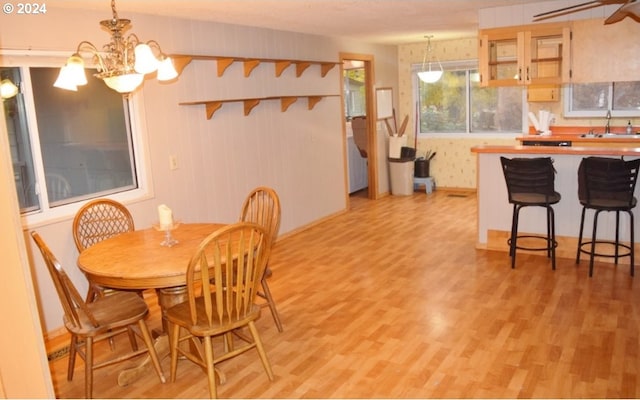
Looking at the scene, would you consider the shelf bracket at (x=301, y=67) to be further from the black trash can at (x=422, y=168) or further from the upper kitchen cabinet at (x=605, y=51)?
the black trash can at (x=422, y=168)

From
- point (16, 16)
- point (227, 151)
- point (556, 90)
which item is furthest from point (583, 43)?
point (16, 16)

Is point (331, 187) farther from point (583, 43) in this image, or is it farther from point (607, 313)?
point (607, 313)

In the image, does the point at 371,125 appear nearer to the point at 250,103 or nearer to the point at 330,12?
the point at 250,103

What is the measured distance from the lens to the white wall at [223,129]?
3.67 m

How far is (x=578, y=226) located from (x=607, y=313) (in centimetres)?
129

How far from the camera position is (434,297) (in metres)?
3.94

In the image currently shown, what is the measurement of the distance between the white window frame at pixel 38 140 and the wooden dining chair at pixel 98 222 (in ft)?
0.66

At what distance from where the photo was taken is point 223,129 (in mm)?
5020

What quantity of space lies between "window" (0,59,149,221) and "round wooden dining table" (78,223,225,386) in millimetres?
760

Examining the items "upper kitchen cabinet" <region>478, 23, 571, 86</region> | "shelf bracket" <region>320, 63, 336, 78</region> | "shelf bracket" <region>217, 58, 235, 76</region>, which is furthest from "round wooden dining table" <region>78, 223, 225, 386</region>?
"shelf bracket" <region>320, 63, 336, 78</region>

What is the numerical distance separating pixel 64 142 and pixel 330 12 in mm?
2399
